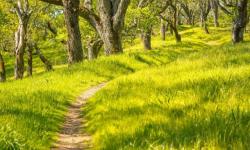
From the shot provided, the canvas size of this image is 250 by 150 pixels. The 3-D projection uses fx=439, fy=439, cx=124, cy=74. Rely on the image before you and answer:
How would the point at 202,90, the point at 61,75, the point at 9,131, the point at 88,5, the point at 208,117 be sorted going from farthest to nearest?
the point at 88,5 → the point at 61,75 → the point at 202,90 → the point at 9,131 → the point at 208,117

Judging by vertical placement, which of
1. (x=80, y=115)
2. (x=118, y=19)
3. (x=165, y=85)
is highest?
(x=118, y=19)

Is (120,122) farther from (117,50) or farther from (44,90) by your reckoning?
(117,50)

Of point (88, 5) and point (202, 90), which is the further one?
point (88, 5)

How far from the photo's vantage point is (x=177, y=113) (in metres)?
8.41

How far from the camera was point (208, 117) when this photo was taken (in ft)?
23.7

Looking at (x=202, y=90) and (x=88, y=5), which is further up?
(x=88, y=5)

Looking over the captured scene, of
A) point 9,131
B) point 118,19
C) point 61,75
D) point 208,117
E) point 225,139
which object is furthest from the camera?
point 118,19

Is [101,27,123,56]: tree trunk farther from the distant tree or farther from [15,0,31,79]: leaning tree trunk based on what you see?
[15,0,31,79]: leaning tree trunk

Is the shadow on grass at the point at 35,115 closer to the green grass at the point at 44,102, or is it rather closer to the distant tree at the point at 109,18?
the green grass at the point at 44,102

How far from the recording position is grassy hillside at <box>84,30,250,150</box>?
21.0 feet

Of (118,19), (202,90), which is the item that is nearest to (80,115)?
(202,90)

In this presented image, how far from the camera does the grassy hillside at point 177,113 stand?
21.0ft

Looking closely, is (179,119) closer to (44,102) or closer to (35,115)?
(35,115)

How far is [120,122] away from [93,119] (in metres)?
1.89
